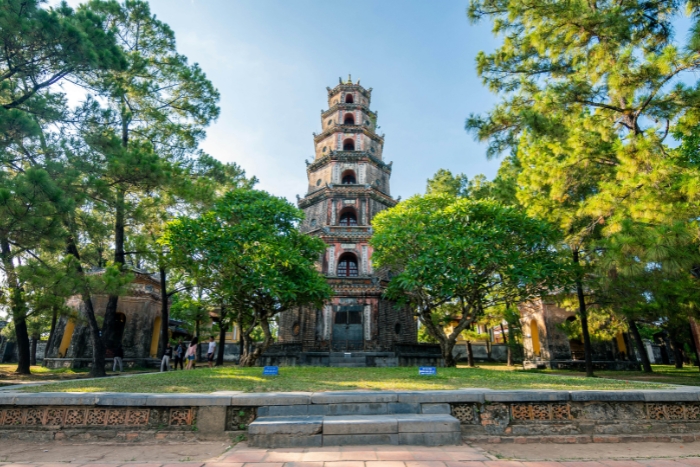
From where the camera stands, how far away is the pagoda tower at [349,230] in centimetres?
1917

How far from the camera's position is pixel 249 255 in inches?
560

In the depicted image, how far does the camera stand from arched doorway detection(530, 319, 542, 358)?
22672 millimetres

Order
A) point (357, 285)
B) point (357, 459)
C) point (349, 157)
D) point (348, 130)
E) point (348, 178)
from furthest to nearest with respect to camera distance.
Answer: point (348, 130) → point (348, 178) → point (349, 157) → point (357, 285) → point (357, 459)

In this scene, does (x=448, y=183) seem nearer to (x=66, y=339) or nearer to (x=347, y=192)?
(x=347, y=192)

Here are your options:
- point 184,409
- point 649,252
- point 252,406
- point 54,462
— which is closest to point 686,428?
point 649,252

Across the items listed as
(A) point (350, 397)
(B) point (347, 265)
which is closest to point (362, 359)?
(B) point (347, 265)

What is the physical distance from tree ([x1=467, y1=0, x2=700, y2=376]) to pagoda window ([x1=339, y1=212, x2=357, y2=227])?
11.9m

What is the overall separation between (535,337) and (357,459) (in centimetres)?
2253

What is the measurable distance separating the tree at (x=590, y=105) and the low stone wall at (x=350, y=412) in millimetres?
3586

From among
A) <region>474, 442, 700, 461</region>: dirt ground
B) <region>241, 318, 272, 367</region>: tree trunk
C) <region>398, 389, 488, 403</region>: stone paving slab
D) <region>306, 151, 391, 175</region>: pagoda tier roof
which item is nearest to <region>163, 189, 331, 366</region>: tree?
<region>241, 318, 272, 367</region>: tree trunk

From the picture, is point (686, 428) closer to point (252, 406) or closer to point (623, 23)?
point (252, 406)

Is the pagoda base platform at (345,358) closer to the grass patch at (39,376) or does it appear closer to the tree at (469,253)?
the tree at (469,253)

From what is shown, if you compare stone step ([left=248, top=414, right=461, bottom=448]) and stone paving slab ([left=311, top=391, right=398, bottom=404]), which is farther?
stone paving slab ([left=311, top=391, right=398, bottom=404])

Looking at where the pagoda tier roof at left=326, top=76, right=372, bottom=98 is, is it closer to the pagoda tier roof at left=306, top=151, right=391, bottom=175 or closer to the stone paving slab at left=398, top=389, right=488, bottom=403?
the pagoda tier roof at left=306, top=151, right=391, bottom=175
